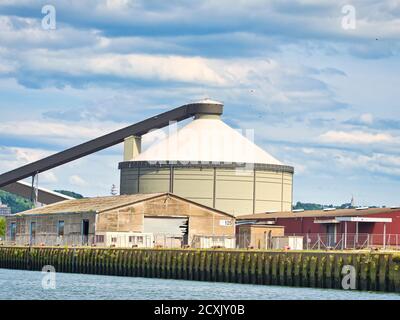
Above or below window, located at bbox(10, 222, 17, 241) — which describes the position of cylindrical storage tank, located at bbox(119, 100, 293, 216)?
above

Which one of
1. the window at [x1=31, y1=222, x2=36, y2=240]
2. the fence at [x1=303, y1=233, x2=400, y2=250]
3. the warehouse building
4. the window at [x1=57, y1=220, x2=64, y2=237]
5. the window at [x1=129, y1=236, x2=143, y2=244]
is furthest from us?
the window at [x1=31, y1=222, x2=36, y2=240]

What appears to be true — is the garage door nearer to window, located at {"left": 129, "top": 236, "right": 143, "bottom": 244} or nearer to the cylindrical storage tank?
window, located at {"left": 129, "top": 236, "right": 143, "bottom": 244}

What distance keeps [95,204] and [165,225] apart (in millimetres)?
8856

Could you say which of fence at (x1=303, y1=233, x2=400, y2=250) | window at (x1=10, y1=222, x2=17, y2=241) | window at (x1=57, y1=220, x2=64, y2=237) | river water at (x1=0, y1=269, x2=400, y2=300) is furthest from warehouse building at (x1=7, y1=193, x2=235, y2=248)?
river water at (x1=0, y1=269, x2=400, y2=300)

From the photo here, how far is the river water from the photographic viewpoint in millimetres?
70750

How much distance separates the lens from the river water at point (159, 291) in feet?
232

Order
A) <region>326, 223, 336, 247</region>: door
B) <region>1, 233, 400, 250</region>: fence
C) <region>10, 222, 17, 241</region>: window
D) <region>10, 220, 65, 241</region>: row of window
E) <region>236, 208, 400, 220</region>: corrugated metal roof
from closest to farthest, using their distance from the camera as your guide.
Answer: <region>1, 233, 400, 250</region>: fence < <region>326, 223, 336, 247</region>: door < <region>236, 208, 400, 220</region>: corrugated metal roof < <region>10, 220, 65, 241</region>: row of window < <region>10, 222, 17, 241</region>: window

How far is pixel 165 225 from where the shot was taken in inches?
4840

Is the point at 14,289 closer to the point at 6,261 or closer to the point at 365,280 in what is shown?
the point at 365,280

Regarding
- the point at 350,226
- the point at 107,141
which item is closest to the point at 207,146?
the point at 107,141

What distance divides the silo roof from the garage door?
21.5 metres

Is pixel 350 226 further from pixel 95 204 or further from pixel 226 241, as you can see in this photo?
pixel 95 204

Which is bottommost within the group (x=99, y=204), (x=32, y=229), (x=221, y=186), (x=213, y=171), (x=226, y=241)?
(x=226, y=241)
